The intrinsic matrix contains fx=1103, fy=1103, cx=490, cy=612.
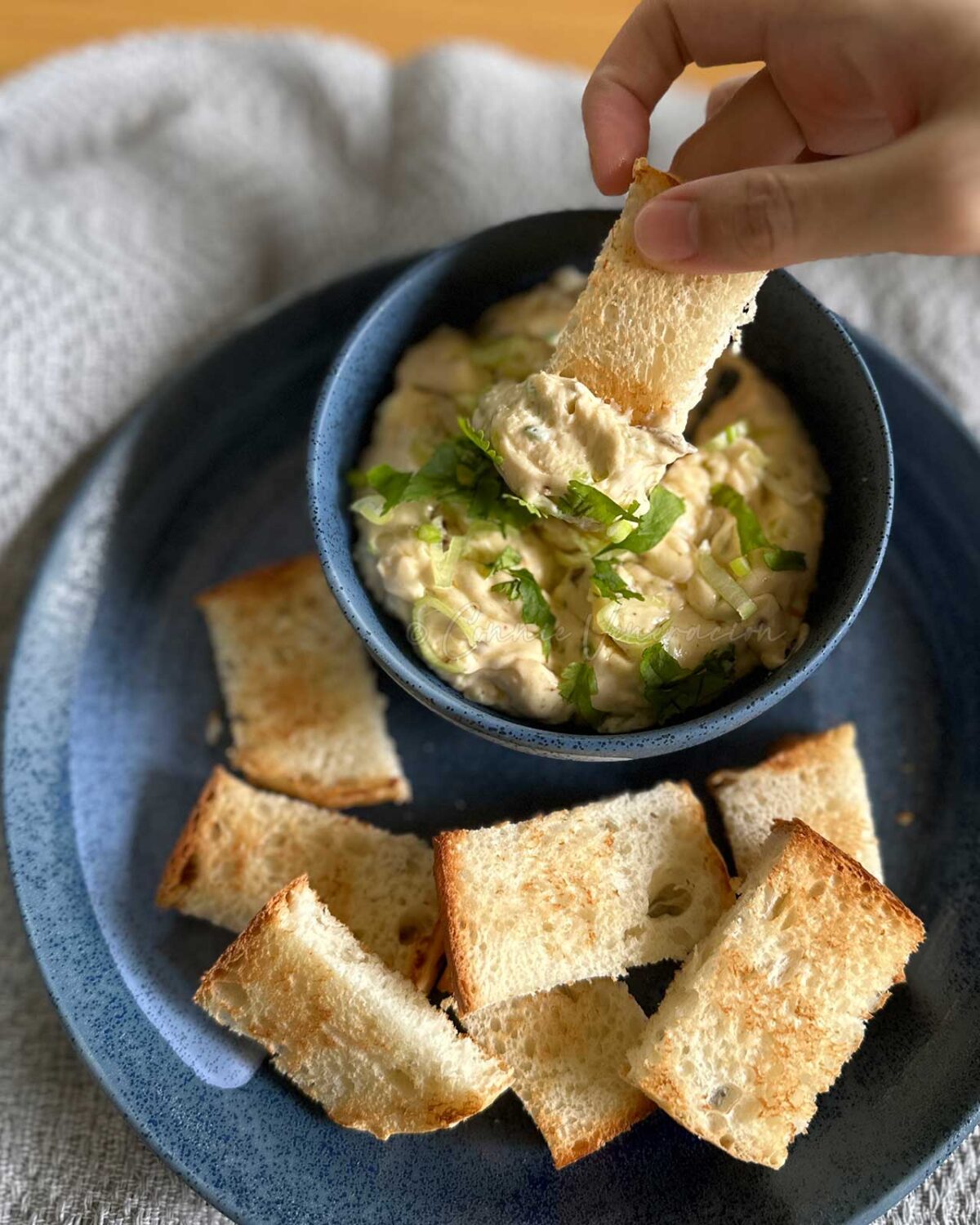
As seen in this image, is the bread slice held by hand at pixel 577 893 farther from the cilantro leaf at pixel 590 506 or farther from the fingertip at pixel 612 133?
the fingertip at pixel 612 133

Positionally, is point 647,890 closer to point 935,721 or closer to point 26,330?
point 935,721

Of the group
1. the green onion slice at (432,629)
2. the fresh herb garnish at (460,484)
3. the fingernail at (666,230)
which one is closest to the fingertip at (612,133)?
the fingernail at (666,230)

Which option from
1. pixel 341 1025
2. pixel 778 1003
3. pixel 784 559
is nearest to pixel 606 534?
pixel 784 559

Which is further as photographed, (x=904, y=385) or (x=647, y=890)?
(x=904, y=385)

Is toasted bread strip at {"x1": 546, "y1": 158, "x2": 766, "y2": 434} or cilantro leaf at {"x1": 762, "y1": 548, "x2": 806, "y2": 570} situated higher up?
toasted bread strip at {"x1": 546, "y1": 158, "x2": 766, "y2": 434}

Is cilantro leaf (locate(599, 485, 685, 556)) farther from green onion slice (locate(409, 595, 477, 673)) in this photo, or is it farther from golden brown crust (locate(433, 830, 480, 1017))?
golden brown crust (locate(433, 830, 480, 1017))

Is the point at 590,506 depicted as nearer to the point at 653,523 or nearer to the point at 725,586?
the point at 653,523

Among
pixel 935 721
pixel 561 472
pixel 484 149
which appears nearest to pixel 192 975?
pixel 561 472

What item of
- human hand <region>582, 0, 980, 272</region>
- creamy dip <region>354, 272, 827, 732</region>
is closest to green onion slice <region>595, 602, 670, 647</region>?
creamy dip <region>354, 272, 827, 732</region>
